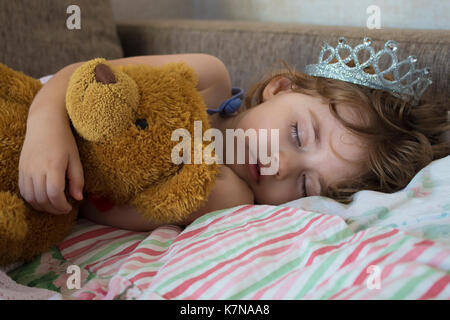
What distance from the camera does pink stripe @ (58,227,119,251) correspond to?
737 mm

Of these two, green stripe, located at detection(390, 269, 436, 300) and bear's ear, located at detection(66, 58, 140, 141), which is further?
bear's ear, located at detection(66, 58, 140, 141)

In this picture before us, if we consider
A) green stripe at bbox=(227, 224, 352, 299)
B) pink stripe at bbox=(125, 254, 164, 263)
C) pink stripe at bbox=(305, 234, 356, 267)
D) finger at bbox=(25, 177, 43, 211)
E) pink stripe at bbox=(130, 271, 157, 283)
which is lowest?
pink stripe at bbox=(125, 254, 164, 263)

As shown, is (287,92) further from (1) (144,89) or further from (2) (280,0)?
(2) (280,0)

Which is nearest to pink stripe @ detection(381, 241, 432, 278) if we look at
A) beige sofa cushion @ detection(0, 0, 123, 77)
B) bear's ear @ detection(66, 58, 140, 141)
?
bear's ear @ detection(66, 58, 140, 141)

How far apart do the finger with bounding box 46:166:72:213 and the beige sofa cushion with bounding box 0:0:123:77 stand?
599 millimetres

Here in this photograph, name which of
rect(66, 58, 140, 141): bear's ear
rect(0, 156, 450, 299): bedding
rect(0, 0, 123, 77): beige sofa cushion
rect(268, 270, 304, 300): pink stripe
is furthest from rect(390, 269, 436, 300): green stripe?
rect(0, 0, 123, 77): beige sofa cushion

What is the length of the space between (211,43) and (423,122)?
68cm

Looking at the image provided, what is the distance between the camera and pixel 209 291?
0.52 meters

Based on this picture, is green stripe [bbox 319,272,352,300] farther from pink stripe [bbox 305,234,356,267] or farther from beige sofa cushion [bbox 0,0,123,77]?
beige sofa cushion [bbox 0,0,123,77]

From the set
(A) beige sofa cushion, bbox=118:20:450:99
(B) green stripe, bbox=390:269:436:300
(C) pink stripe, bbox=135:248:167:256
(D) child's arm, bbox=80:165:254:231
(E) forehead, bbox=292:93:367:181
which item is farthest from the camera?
(A) beige sofa cushion, bbox=118:20:450:99

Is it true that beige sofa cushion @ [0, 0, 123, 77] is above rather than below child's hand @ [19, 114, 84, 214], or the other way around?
above

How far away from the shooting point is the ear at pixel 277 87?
1.08 m

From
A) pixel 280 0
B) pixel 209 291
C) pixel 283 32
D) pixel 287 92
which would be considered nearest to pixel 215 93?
pixel 287 92

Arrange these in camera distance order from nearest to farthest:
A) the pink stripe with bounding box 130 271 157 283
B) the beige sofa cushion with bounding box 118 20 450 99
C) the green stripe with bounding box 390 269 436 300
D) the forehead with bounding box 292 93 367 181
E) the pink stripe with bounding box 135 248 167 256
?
1. the green stripe with bounding box 390 269 436 300
2. the pink stripe with bounding box 130 271 157 283
3. the pink stripe with bounding box 135 248 167 256
4. the forehead with bounding box 292 93 367 181
5. the beige sofa cushion with bounding box 118 20 450 99
